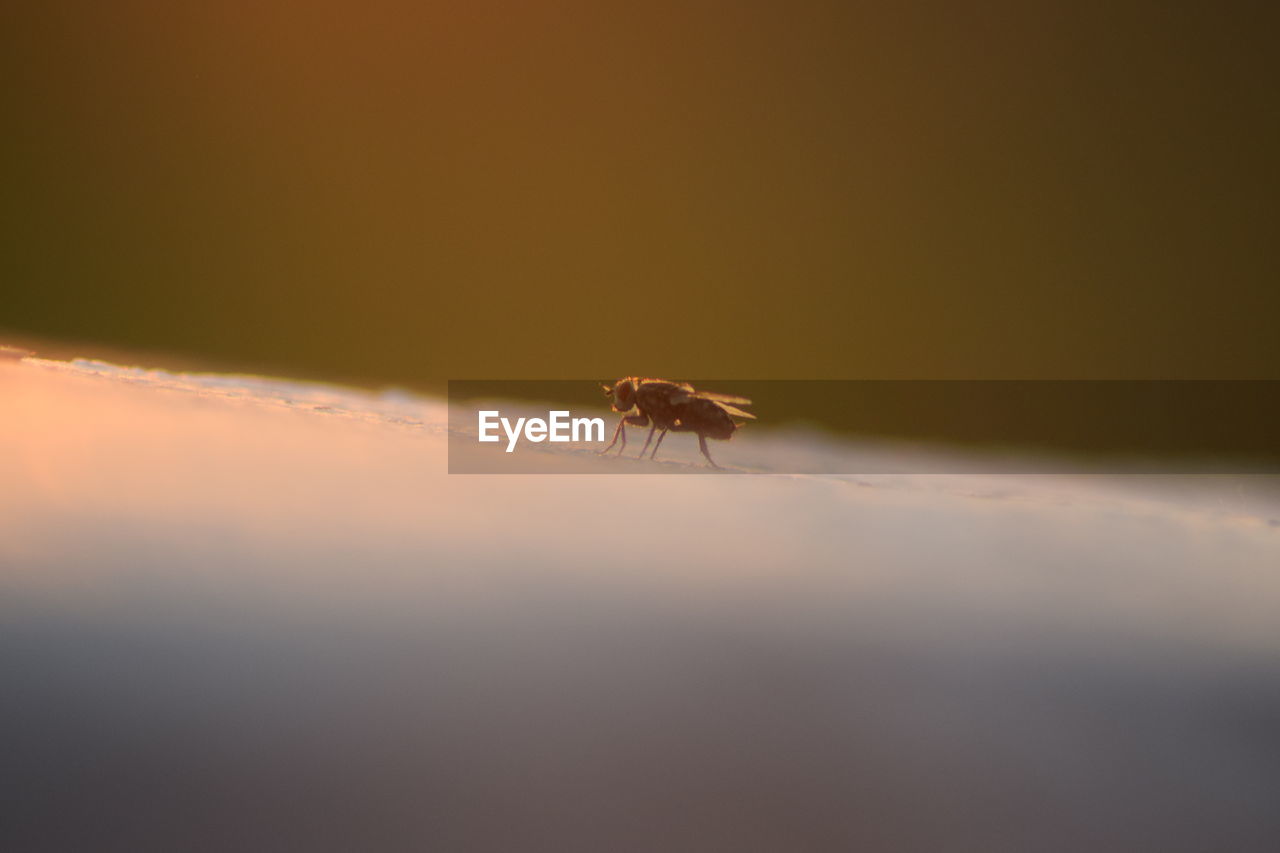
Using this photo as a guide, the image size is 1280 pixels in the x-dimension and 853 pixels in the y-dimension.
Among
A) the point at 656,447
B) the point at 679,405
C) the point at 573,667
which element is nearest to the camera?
the point at 573,667

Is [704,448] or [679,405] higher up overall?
[679,405]

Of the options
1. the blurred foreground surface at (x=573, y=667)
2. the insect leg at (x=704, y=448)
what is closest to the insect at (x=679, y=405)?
the insect leg at (x=704, y=448)

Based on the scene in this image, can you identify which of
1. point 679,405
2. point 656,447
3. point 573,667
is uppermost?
point 679,405

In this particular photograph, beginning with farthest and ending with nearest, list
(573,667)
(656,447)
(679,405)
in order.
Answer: (679,405)
(656,447)
(573,667)

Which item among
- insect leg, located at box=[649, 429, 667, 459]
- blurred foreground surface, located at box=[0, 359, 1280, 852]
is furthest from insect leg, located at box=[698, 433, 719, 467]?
blurred foreground surface, located at box=[0, 359, 1280, 852]

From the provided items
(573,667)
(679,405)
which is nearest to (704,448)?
(573,667)
